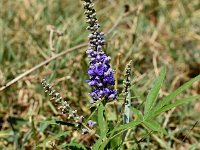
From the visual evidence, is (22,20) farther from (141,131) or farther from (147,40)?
(141,131)

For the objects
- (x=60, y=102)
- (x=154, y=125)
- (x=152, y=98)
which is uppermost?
(x=60, y=102)

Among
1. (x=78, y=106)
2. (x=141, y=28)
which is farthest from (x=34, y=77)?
(x=141, y=28)

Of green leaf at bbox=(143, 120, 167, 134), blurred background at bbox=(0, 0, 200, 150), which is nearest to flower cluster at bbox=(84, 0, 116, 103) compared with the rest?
green leaf at bbox=(143, 120, 167, 134)

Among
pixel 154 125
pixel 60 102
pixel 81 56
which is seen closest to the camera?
pixel 154 125

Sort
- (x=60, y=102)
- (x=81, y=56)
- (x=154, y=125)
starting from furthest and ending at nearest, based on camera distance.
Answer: (x=81, y=56) < (x=60, y=102) < (x=154, y=125)

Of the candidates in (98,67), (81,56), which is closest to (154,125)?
(98,67)

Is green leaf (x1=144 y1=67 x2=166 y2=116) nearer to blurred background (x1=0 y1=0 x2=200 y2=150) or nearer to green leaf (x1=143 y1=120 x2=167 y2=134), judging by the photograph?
green leaf (x1=143 y1=120 x2=167 y2=134)

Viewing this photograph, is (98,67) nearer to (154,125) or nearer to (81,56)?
(154,125)

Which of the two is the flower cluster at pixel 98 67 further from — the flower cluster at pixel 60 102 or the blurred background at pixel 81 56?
the blurred background at pixel 81 56
